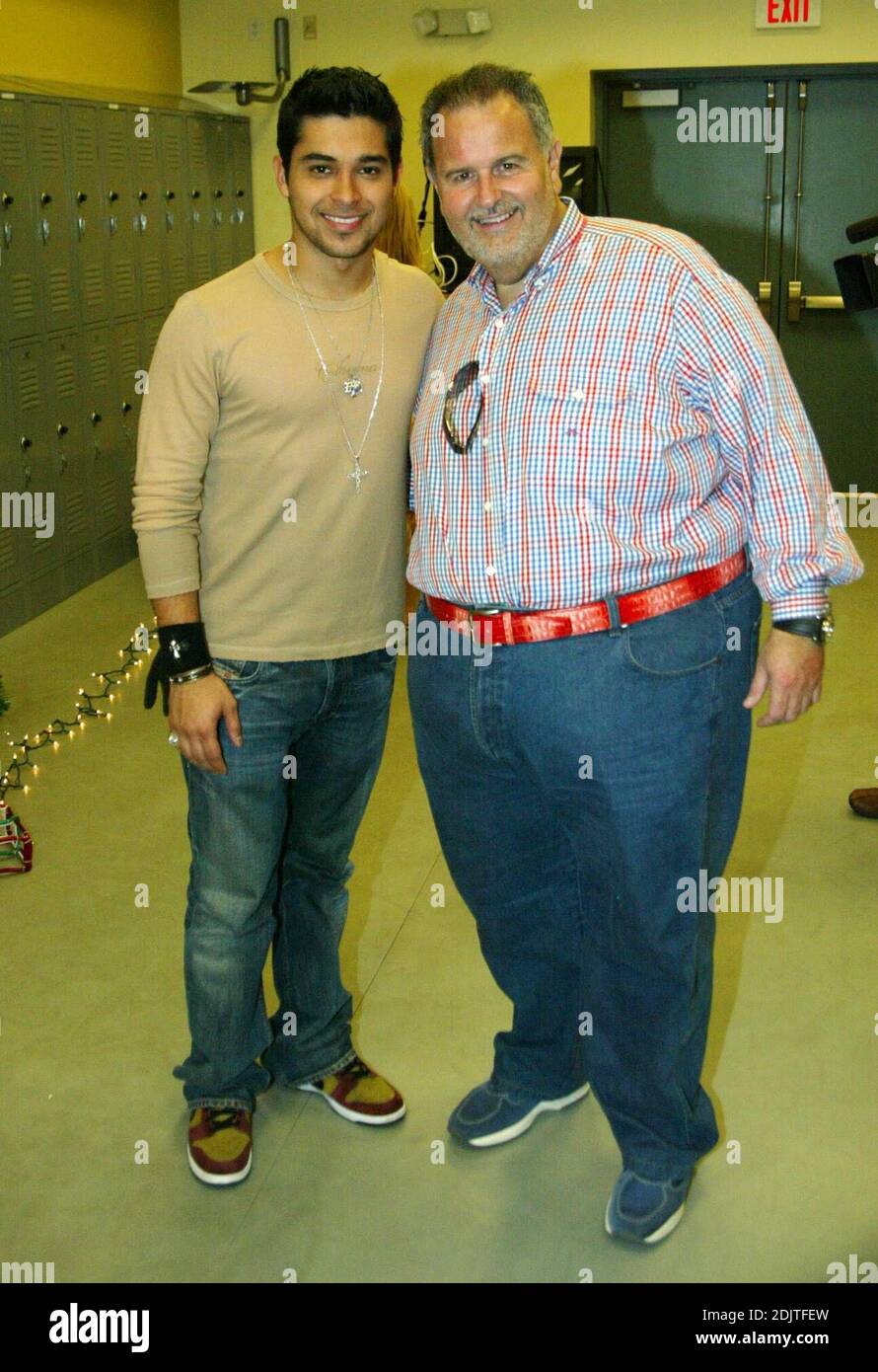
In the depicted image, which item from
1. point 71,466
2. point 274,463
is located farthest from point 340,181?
point 71,466

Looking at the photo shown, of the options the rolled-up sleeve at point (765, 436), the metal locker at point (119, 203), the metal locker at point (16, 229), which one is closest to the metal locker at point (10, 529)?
the metal locker at point (16, 229)

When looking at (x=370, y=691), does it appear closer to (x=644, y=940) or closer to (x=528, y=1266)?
(x=644, y=940)

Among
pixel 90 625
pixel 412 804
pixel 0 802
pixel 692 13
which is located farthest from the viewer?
pixel 692 13

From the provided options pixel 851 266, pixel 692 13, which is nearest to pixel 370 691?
pixel 851 266

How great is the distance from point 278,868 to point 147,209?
4451 millimetres

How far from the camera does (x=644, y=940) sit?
1.73m

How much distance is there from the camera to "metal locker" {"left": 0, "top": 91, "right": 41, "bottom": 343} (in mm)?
4645

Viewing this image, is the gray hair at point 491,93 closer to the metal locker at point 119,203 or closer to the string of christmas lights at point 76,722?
the string of christmas lights at point 76,722

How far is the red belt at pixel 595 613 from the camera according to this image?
161 cm

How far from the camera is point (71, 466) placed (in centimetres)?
526

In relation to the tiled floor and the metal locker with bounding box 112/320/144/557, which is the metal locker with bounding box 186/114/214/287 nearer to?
the metal locker with bounding box 112/320/144/557

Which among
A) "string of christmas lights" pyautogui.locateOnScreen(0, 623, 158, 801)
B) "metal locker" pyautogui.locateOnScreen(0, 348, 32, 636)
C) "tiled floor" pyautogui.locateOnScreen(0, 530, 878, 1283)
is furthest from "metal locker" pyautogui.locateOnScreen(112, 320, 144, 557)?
"tiled floor" pyautogui.locateOnScreen(0, 530, 878, 1283)

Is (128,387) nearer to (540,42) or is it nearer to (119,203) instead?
(119,203)
